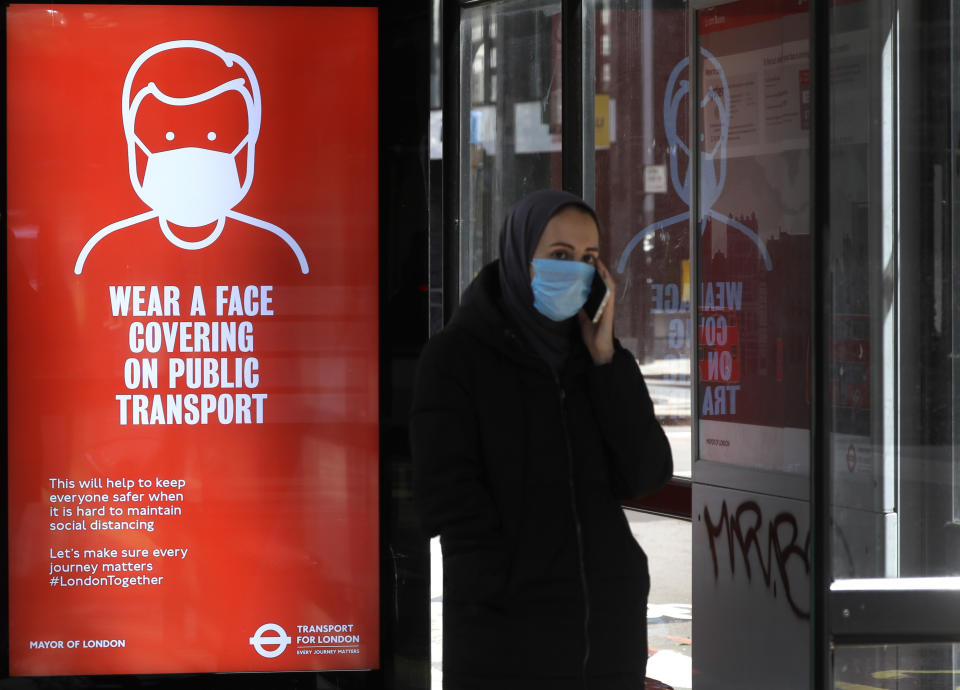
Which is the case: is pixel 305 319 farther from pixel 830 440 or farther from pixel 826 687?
pixel 826 687

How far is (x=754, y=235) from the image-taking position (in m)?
4.27

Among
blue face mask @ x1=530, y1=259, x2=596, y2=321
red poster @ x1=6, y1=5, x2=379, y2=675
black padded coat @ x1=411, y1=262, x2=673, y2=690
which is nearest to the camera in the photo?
black padded coat @ x1=411, y1=262, x2=673, y2=690

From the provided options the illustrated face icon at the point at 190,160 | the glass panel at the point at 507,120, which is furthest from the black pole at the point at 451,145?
the glass panel at the point at 507,120

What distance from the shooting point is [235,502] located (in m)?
4.12

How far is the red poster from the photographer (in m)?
4.05

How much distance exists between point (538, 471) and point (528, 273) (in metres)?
0.43

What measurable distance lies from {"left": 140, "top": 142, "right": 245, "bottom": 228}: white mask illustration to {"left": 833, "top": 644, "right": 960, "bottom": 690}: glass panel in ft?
8.02

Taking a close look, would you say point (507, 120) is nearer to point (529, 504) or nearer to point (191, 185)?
point (191, 185)

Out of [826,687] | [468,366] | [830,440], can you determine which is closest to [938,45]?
[830,440]

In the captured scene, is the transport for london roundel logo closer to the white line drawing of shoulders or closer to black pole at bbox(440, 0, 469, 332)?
the white line drawing of shoulders

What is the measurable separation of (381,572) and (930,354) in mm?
2033

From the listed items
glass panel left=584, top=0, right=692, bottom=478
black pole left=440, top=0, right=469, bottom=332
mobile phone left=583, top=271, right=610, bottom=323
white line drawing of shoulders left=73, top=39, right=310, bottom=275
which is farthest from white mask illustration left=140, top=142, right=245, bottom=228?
glass panel left=584, top=0, right=692, bottom=478

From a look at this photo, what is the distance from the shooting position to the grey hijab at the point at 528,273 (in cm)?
260

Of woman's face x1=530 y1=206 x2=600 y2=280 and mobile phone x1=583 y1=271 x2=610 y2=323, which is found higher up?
woman's face x1=530 y1=206 x2=600 y2=280
